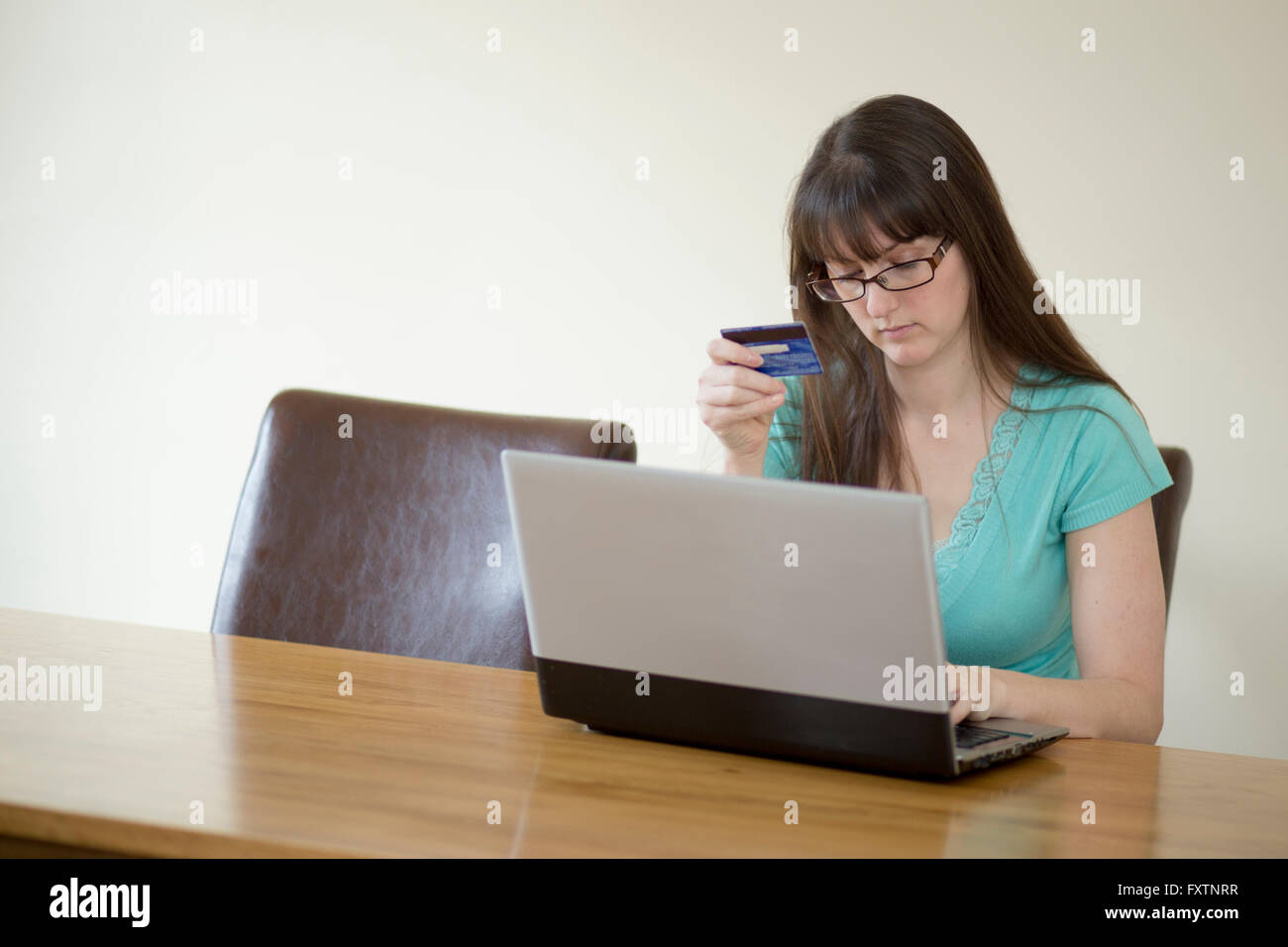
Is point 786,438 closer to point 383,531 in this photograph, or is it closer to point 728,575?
point 383,531

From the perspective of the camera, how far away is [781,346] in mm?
1332

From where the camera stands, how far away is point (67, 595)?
10.6 ft

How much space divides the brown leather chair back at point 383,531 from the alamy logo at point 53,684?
35cm

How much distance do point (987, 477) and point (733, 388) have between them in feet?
1.21

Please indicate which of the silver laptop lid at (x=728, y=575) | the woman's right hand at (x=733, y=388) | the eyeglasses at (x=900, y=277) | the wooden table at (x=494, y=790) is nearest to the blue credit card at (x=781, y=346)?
the woman's right hand at (x=733, y=388)

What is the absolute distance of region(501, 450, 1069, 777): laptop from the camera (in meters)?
0.93

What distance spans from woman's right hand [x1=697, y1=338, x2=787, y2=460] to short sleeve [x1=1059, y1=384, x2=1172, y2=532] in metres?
0.37

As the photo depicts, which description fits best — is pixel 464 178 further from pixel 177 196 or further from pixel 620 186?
pixel 177 196

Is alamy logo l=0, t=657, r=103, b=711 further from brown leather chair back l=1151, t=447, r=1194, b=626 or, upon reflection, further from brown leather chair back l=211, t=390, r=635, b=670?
brown leather chair back l=1151, t=447, r=1194, b=626
